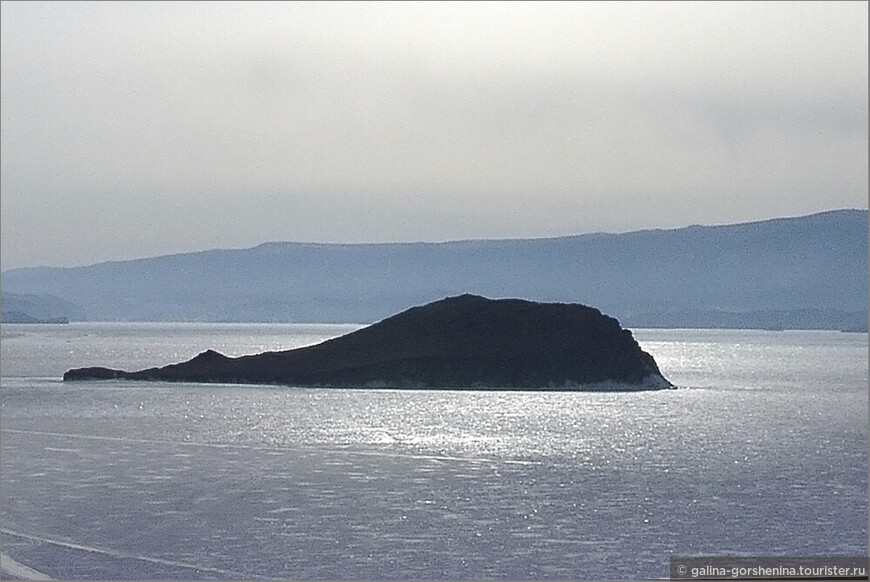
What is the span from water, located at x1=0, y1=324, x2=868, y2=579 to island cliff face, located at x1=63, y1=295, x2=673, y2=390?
25.9m

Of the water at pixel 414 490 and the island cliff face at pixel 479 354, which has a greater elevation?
the island cliff face at pixel 479 354

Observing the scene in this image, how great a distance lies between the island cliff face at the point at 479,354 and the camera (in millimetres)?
131000

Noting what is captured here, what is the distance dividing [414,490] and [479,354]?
83279 millimetres

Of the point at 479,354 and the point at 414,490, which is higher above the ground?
the point at 479,354

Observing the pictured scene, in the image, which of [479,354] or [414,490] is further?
[479,354]

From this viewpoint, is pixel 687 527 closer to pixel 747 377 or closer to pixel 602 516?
pixel 602 516

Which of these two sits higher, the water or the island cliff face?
the island cliff face

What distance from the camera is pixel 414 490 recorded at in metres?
50.4

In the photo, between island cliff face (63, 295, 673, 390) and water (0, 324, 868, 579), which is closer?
water (0, 324, 868, 579)

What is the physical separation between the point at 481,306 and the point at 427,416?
4281 centimetres

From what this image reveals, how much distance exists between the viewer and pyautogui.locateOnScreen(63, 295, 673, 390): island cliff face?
13100 centimetres

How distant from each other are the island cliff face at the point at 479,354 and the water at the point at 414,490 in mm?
25941

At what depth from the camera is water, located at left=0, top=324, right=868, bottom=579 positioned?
35656 millimetres

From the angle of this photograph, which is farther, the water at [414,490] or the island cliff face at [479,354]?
the island cliff face at [479,354]
